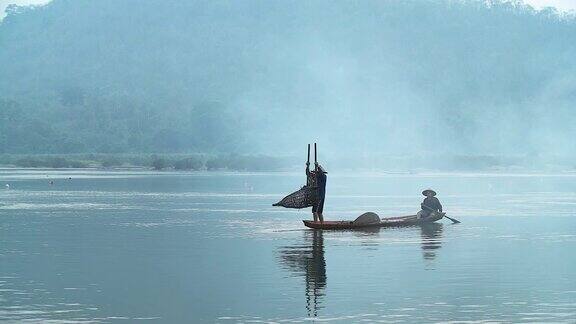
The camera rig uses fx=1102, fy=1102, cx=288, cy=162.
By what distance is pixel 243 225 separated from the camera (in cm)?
5241

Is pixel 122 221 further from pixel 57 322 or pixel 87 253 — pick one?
pixel 57 322

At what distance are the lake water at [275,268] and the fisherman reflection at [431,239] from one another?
0.08 meters

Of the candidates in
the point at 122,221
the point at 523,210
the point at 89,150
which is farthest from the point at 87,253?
the point at 89,150

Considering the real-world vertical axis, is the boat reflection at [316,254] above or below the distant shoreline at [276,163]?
below

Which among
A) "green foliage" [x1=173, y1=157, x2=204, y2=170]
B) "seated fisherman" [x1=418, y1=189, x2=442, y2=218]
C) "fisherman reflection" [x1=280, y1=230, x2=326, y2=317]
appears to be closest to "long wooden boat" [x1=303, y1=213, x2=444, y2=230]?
"seated fisherman" [x1=418, y1=189, x2=442, y2=218]

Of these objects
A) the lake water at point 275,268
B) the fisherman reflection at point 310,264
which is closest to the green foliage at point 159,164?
the lake water at point 275,268

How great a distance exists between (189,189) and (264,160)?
7111 centimetres

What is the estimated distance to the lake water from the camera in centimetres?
2512

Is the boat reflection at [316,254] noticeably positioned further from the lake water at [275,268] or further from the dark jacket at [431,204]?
the dark jacket at [431,204]

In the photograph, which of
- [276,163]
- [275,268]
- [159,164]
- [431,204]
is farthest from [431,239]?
[159,164]

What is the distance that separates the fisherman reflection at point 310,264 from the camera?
26636 mm

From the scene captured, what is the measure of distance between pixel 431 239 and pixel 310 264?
10.8 m

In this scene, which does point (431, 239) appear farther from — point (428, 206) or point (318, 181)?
point (428, 206)

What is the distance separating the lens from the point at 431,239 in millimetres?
43750
